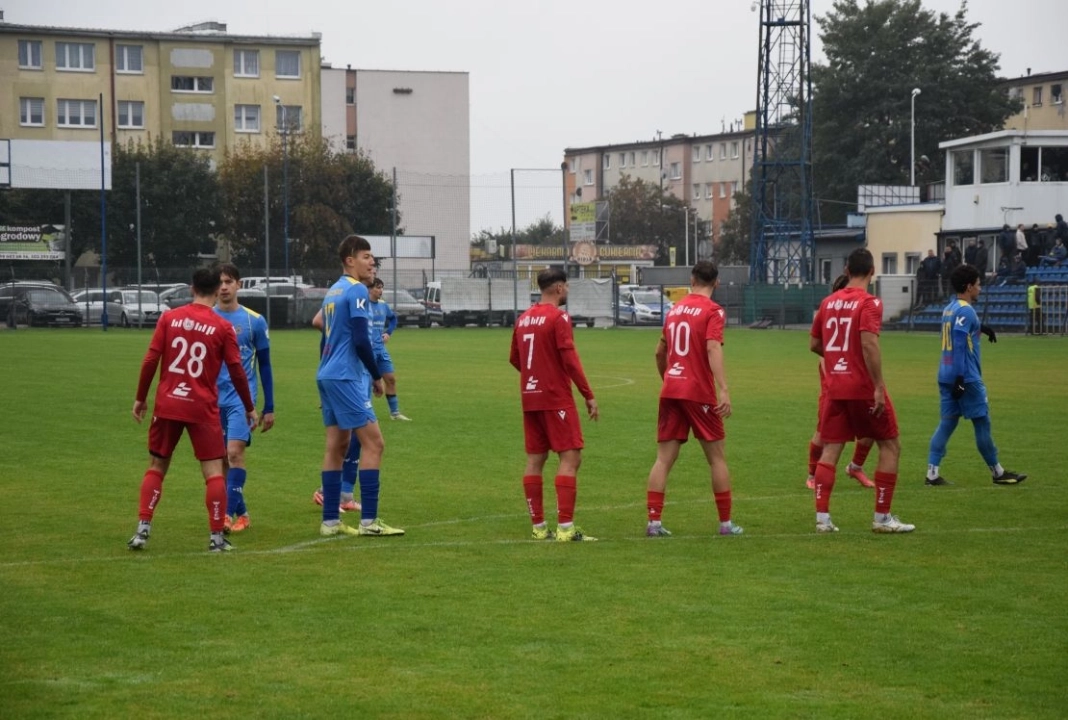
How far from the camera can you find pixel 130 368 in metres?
31.0

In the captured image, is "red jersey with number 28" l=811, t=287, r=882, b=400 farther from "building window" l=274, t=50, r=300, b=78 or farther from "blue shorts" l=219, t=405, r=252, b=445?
"building window" l=274, t=50, r=300, b=78

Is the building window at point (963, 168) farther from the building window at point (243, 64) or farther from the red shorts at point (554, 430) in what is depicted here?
the red shorts at point (554, 430)

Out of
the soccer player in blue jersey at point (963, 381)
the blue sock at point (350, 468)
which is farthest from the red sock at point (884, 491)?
the blue sock at point (350, 468)

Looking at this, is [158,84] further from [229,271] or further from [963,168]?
[229,271]

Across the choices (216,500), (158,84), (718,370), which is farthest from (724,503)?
(158,84)

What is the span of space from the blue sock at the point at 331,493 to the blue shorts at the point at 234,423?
0.84m

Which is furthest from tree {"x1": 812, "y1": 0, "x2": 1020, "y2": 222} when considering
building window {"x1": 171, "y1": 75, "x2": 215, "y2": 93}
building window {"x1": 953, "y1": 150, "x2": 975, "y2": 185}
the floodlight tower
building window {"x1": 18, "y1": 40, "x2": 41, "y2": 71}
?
building window {"x1": 18, "y1": 40, "x2": 41, "y2": 71}

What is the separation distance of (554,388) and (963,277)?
5121mm

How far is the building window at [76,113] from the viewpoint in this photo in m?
80.4

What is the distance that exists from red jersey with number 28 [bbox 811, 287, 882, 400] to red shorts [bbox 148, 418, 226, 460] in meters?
4.72

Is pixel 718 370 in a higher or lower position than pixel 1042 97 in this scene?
lower

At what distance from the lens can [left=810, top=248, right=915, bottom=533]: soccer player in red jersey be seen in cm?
1055

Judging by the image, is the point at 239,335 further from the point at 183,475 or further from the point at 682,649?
the point at 682,649

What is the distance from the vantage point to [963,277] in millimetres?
13445
